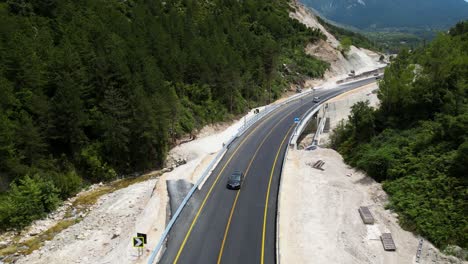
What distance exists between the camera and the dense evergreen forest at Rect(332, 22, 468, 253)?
29.4 m

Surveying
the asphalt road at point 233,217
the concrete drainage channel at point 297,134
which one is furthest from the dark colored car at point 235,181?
the concrete drainage channel at point 297,134

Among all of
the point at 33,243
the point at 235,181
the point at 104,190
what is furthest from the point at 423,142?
the point at 33,243

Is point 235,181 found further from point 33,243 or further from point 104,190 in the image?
point 33,243

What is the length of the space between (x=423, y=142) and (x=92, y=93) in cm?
4298

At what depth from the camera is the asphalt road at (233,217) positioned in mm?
25234

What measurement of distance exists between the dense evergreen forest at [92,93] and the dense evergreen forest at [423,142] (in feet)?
90.5

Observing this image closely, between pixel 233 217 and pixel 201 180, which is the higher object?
pixel 201 180

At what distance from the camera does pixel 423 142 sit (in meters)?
37.3

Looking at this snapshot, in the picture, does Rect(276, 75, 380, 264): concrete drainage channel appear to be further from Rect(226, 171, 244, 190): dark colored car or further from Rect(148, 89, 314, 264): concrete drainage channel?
Rect(148, 89, 314, 264): concrete drainage channel

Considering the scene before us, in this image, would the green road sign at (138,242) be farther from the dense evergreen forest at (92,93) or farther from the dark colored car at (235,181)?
the dense evergreen forest at (92,93)

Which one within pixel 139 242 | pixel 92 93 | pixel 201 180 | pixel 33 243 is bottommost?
pixel 33 243

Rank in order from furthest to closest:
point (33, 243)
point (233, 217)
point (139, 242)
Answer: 1. point (33, 243)
2. point (233, 217)
3. point (139, 242)

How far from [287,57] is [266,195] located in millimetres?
80217

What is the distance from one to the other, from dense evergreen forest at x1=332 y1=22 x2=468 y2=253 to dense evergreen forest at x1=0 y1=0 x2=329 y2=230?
27573mm
